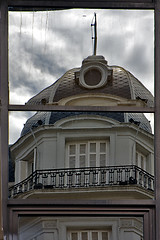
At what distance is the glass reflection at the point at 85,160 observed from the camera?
1151 cm

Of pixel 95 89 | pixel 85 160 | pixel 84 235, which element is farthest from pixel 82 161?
pixel 95 89

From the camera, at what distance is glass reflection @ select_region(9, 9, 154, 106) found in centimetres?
1210

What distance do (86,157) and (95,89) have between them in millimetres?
1052

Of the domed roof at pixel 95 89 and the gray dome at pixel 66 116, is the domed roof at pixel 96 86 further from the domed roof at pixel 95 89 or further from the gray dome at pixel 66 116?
the gray dome at pixel 66 116

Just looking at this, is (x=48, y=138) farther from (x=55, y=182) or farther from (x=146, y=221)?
(x=146, y=221)

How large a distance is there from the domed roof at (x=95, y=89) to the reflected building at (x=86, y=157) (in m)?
0.01

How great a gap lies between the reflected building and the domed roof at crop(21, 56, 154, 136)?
14mm

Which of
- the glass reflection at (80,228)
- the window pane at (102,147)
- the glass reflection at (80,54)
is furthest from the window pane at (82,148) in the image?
the glass reflection at (80,228)

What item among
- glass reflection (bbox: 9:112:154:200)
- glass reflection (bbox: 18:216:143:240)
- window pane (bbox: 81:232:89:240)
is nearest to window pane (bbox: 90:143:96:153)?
glass reflection (bbox: 9:112:154:200)

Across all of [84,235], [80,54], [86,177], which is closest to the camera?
[84,235]

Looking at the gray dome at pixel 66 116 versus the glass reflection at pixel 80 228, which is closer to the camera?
the glass reflection at pixel 80 228

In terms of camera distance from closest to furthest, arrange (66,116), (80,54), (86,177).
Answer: (86,177) → (66,116) → (80,54)

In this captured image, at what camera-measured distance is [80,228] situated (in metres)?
11.4

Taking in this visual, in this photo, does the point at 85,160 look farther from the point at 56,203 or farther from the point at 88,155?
the point at 56,203
